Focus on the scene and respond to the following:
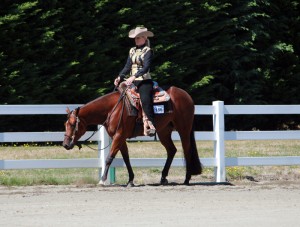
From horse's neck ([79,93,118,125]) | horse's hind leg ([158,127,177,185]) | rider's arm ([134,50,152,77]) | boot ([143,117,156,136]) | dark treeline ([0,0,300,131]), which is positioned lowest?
horse's hind leg ([158,127,177,185])

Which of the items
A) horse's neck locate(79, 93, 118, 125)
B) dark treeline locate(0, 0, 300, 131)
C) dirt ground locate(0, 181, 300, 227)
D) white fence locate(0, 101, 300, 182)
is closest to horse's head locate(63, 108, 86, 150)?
horse's neck locate(79, 93, 118, 125)

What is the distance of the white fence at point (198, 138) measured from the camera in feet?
48.8

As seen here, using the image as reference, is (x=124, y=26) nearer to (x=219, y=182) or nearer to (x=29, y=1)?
(x=29, y=1)

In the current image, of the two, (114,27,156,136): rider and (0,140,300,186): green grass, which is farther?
(0,140,300,186): green grass

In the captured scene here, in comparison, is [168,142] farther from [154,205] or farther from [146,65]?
[154,205]

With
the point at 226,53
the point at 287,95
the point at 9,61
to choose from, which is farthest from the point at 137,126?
the point at 287,95

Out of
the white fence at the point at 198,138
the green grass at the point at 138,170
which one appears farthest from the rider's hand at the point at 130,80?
the green grass at the point at 138,170

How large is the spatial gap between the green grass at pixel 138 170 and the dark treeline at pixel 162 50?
7.24 ft

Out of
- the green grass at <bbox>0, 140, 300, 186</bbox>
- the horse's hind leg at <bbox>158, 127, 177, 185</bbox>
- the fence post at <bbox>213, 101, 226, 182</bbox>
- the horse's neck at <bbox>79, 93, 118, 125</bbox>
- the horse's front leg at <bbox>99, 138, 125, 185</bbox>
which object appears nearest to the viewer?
the horse's front leg at <bbox>99, 138, 125, 185</bbox>

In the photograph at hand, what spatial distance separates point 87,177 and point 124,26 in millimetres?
10433

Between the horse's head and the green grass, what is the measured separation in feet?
3.44

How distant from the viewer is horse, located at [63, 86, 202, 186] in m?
14.6

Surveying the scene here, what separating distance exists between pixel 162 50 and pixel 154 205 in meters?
15.0

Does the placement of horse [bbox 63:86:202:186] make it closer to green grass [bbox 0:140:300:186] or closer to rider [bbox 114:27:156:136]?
rider [bbox 114:27:156:136]
